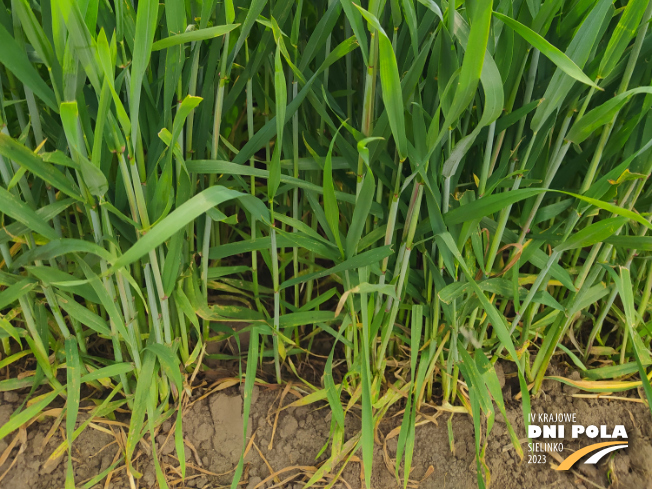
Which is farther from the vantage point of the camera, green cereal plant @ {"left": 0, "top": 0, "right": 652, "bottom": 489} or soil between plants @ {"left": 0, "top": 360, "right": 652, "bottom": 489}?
soil between plants @ {"left": 0, "top": 360, "right": 652, "bottom": 489}

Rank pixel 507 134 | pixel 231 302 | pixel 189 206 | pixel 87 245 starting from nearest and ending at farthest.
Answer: pixel 189 206 → pixel 87 245 → pixel 507 134 → pixel 231 302

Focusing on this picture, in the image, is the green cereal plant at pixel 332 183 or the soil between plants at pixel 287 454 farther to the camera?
the soil between plants at pixel 287 454

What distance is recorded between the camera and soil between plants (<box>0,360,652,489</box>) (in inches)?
29.0

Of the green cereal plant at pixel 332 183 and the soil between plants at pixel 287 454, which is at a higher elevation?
the green cereal plant at pixel 332 183

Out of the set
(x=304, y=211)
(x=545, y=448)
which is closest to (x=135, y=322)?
(x=304, y=211)

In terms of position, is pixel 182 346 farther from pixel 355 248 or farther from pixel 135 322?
pixel 355 248

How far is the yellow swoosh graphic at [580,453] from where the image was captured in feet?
2.56

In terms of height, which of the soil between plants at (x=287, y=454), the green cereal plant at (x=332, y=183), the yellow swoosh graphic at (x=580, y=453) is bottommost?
the yellow swoosh graphic at (x=580, y=453)

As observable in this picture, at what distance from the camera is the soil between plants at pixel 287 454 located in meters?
0.74

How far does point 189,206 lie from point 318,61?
1.15 feet

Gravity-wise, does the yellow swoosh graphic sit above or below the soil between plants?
below

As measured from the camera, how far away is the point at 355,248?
64 centimetres

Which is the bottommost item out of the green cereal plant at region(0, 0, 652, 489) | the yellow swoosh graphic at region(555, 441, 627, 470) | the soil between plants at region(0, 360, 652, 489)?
the yellow swoosh graphic at region(555, 441, 627, 470)
